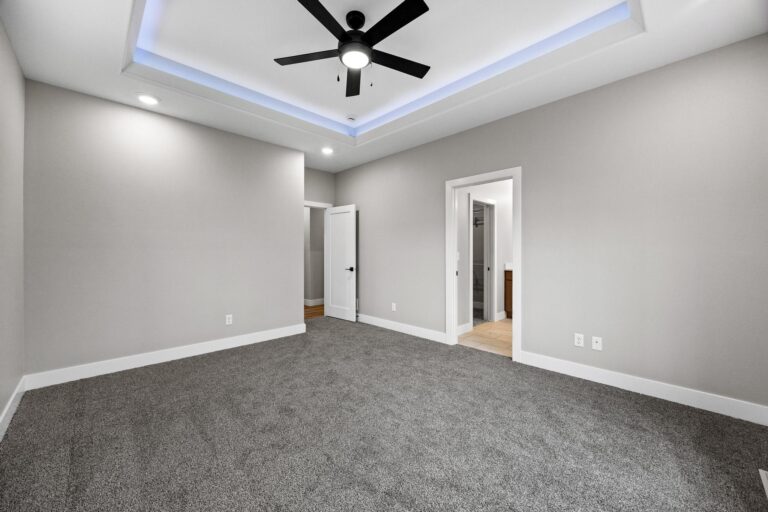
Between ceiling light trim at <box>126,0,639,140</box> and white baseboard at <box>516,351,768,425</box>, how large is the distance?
2.76 metres

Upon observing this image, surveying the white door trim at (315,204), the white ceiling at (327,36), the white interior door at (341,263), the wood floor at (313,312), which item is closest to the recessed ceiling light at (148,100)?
the white ceiling at (327,36)

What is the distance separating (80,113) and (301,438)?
3.54 m

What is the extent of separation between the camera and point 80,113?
3.04m

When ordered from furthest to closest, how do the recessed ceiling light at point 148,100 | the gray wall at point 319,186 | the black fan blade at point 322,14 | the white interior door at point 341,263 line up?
the gray wall at point 319,186 < the white interior door at point 341,263 < the recessed ceiling light at point 148,100 < the black fan blade at point 322,14

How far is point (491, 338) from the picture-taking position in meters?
4.43

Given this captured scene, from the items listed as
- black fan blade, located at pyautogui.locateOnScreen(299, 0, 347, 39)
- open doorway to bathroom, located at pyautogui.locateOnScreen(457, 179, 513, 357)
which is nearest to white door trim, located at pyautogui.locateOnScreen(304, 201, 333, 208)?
open doorway to bathroom, located at pyautogui.locateOnScreen(457, 179, 513, 357)

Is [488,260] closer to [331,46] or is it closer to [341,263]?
[341,263]

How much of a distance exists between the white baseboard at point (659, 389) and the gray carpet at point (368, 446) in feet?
0.41

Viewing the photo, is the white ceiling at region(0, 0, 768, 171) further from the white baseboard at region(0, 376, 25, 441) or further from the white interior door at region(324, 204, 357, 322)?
the white baseboard at region(0, 376, 25, 441)

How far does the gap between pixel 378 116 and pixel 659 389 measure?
4.01 metres

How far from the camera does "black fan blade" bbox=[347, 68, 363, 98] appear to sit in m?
2.55

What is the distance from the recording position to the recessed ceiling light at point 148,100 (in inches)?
122

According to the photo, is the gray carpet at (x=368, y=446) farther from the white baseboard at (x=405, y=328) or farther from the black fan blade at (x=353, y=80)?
the black fan blade at (x=353, y=80)

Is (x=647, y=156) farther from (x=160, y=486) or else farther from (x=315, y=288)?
(x=315, y=288)
